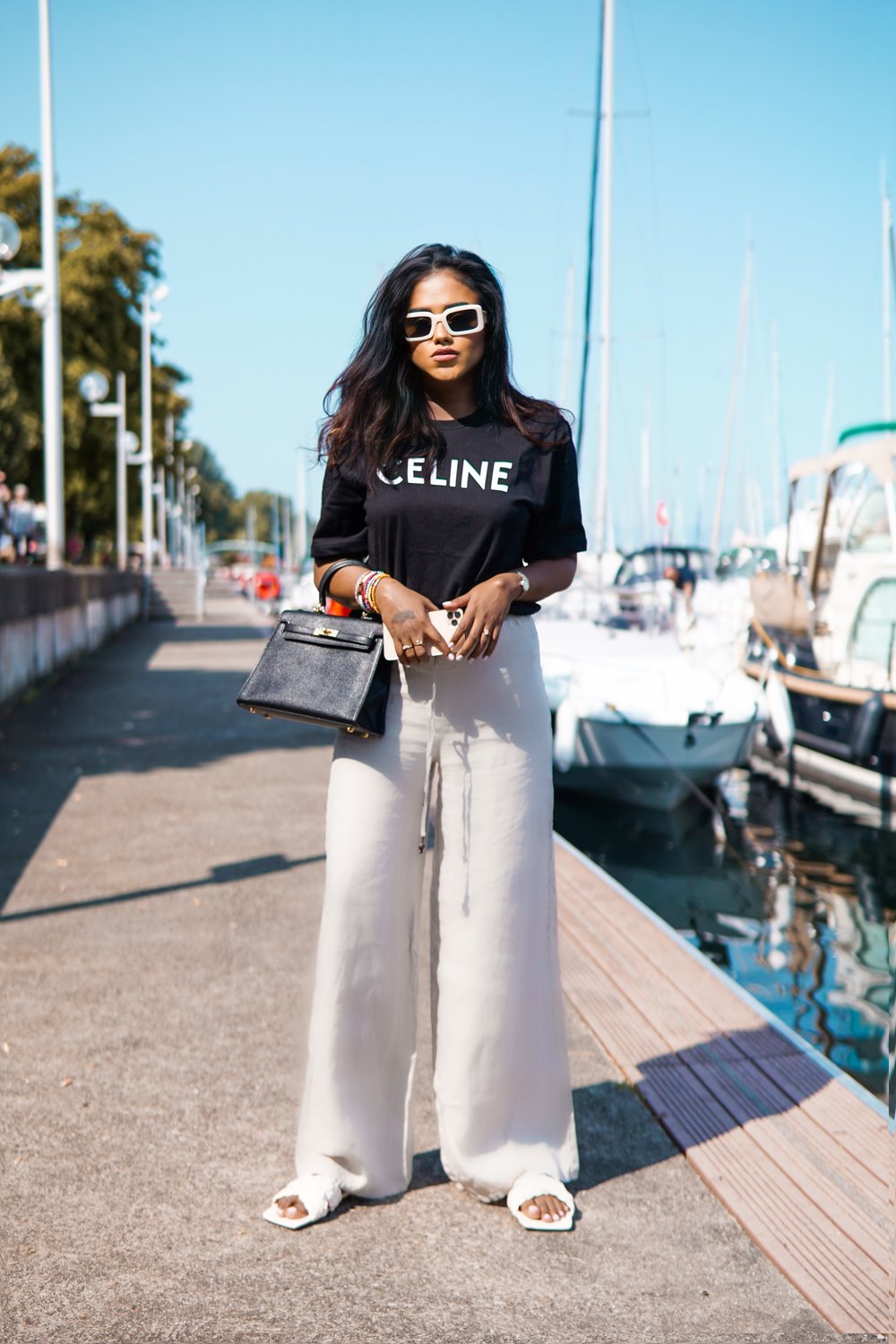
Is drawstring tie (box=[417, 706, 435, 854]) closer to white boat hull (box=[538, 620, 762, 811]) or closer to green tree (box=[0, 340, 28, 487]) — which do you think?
white boat hull (box=[538, 620, 762, 811])

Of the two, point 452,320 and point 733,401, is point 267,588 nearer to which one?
point 733,401

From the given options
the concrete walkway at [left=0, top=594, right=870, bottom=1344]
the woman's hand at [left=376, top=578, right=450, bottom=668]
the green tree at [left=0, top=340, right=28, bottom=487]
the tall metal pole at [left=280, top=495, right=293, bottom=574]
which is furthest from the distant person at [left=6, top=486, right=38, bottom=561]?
the tall metal pole at [left=280, top=495, right=293, bottom=574]

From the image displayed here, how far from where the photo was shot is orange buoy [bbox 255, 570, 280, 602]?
2163 inches

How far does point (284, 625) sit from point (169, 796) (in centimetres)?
650

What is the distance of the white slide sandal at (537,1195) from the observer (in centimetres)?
336

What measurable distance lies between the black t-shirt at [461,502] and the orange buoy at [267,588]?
50088 mm

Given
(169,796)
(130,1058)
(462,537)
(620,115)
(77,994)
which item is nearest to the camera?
(462,537)

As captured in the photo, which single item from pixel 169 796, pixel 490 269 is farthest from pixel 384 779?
pixel 169 796

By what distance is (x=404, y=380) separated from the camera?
3361 millimetres

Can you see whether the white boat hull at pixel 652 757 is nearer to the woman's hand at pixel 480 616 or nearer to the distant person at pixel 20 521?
the woman's hand at pixel 480 616

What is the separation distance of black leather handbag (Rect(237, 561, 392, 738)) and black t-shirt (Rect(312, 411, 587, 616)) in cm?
16

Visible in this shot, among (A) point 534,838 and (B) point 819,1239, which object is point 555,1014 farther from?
(B) point 819,1239

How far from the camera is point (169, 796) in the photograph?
973 cm

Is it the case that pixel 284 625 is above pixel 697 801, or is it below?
above
